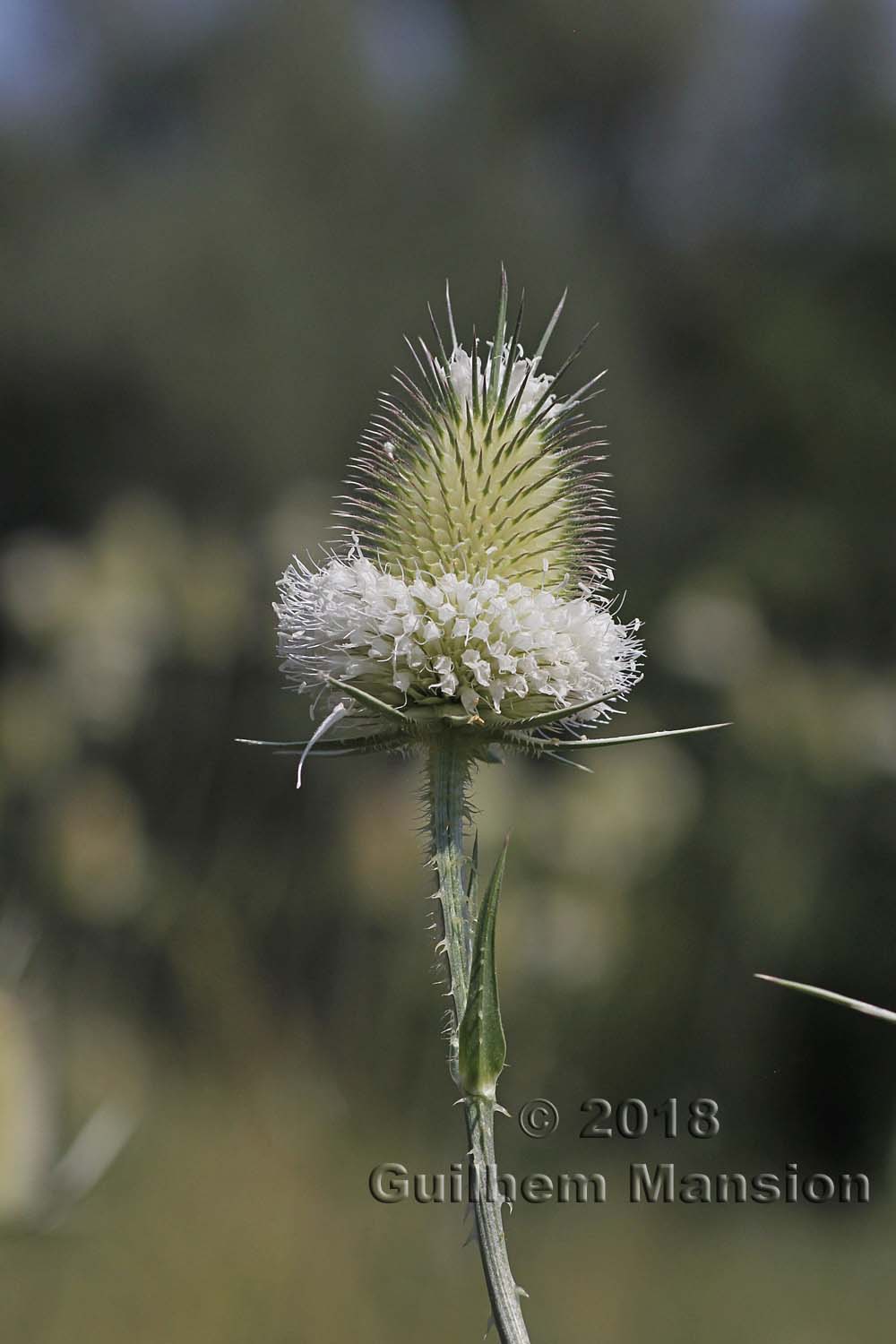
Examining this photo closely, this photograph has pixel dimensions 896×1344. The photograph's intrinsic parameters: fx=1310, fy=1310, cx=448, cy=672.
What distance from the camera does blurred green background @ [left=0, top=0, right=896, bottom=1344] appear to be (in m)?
4.55

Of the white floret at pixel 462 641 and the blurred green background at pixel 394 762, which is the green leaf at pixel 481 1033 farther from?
the blurred green background at pixel 394 762

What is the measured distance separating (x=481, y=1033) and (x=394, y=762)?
4.76 ft

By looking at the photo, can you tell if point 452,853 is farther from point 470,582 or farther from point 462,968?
point 470,582

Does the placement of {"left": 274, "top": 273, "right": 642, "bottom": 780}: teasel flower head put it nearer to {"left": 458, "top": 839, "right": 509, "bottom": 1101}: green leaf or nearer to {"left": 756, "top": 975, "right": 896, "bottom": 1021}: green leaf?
{"left": 458, "top": 839, "right": 509, "bottom": 1101}: green leaf

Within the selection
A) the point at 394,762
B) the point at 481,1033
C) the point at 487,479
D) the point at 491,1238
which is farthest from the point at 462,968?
the point at 394,762

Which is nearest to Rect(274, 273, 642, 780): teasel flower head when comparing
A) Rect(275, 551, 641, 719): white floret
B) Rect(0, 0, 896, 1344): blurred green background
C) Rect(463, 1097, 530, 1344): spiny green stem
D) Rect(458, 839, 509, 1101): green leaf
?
Rect(275, 551, 641, 719): white floret

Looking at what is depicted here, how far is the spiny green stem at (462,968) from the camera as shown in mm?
970

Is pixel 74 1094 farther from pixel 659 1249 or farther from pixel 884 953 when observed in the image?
pixel 884 953

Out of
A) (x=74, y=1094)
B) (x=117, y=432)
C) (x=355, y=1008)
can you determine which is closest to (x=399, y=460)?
(x=355, y=1008)

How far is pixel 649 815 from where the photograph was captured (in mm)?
4605

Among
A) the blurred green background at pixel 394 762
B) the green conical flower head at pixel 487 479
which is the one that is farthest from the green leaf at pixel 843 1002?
the blurred green background at pixel 394 762

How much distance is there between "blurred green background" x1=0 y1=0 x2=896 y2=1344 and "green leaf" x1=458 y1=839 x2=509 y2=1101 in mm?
1306

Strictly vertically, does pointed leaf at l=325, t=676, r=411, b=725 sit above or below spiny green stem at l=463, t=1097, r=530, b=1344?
above

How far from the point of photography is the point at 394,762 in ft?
8.19
